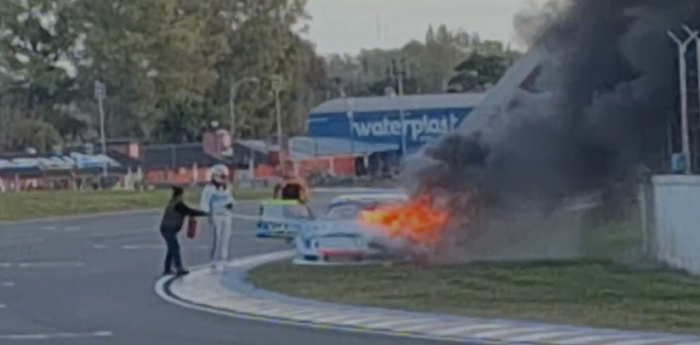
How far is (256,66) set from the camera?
109 meters

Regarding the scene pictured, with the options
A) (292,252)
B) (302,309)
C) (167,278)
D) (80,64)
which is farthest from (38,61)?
(302,309)

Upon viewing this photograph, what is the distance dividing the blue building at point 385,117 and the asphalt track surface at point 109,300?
25939 mm

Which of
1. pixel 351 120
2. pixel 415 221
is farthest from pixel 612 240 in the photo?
pixel 351 120

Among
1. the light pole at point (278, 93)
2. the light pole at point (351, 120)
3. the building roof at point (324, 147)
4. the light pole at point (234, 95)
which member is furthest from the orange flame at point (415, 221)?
the light pole at point (278, 93)

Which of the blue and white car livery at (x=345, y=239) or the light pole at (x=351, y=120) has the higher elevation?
the light pole at (x=351, y=120)

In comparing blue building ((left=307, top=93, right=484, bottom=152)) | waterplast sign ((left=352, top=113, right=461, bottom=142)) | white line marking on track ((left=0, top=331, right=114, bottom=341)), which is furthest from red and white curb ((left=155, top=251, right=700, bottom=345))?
blue building ((left=307, top=93, right=484, bottom=152))

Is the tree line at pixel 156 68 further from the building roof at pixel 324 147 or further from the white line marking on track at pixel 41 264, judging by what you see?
the white line marking on track at pixel 41 264

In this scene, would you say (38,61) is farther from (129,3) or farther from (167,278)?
(167,278)

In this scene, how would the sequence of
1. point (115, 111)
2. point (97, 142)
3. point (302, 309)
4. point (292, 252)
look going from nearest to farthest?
point (302, 309) < point (292, 252) < point (115, 111) < point (97, 142)

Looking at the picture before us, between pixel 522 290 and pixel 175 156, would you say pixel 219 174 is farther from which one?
pixel 175 156

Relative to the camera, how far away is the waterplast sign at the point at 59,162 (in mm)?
92875

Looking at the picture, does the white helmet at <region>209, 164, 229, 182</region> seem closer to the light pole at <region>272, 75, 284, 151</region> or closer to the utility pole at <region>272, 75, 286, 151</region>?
the utility pole at <region>272, 75, 286, 151</region>

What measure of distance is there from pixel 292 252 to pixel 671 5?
35.2ft

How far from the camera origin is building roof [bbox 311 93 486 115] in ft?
246
